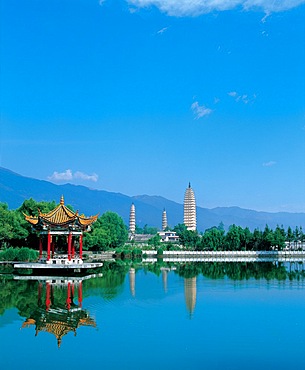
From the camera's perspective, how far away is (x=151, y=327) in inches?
615

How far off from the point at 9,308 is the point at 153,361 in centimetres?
921

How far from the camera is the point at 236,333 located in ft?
48.6

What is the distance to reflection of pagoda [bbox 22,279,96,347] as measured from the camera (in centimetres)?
1529

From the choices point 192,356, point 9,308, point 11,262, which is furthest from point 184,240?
point 192,356

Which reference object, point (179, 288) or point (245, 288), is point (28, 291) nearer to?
point (179, 288)

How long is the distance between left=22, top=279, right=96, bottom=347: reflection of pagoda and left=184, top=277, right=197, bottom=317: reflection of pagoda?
447 cm

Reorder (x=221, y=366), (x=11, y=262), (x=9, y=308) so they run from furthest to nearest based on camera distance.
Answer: (x=11, y=262) < (x=9, y=308) < (x=221, y=366)

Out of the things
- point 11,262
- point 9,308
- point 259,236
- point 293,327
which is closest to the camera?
point 293,327

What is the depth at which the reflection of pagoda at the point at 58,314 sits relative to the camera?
1529 cm

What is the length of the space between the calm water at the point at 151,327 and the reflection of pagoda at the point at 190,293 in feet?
0.15

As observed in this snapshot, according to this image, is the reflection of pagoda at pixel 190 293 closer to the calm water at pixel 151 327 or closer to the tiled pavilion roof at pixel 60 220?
the calm water at pixel 151 327

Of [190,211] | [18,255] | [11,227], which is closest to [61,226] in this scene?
[18,255]

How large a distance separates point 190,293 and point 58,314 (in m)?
8.46

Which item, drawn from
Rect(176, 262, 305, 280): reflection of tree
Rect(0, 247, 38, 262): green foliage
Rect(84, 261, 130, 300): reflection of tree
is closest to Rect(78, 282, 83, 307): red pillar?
Rect(84, 261, 130, 300): reflection of tree
